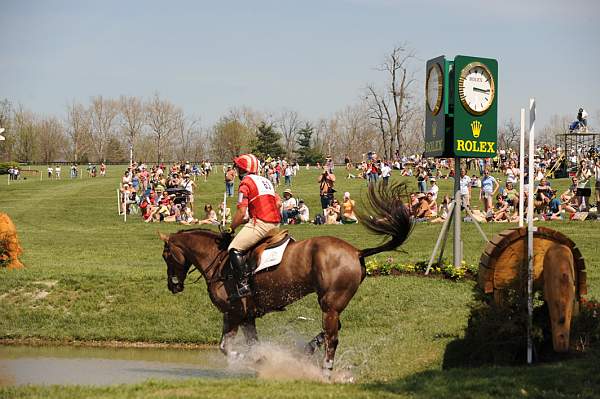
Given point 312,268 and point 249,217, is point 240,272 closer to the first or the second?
point 249,217

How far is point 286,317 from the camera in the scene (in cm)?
1692

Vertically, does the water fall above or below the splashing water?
below

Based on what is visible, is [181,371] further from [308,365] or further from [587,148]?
[587,148]

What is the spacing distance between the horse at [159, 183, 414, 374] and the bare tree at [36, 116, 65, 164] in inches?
4996

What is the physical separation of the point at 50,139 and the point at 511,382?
137 metres

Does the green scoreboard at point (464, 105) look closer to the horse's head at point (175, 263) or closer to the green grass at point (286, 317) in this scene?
the green grass at point (286, 317)

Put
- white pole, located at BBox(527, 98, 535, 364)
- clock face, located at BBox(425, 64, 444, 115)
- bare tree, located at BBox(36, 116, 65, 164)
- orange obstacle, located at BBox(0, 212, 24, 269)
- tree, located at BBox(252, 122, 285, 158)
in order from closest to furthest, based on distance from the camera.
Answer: white pole, located at BBox(527, 98, 535, 364)
clock face, located at BBox(425, 64, 444, 115)
orange obstacle, located at BBox(0, 212, 24, 269)
tree, located at BBox(252, 122, 285, 158)
bare tree, located at BBox(36, 116, 65, 164)

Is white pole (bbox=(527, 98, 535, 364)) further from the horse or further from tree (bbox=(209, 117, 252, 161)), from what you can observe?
tree (bbox=(209, 117, 252, 161))

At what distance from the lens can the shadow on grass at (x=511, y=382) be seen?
820 cm

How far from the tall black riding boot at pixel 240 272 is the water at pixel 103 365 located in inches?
50.7

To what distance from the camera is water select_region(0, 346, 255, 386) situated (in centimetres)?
1271

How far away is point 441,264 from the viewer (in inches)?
742

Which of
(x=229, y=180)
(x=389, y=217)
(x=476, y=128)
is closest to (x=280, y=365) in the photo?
(x=389, y=217)

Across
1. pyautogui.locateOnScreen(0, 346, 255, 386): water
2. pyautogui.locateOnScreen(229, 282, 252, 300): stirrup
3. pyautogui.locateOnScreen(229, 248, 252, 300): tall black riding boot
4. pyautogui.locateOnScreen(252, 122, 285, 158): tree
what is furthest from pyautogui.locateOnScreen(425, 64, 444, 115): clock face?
pyautogui.locateOnScreen(252, 122, 285, 158): tree
